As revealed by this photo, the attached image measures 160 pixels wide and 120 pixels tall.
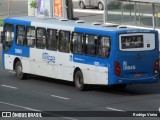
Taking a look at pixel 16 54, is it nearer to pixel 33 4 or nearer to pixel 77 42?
pixel 77 42

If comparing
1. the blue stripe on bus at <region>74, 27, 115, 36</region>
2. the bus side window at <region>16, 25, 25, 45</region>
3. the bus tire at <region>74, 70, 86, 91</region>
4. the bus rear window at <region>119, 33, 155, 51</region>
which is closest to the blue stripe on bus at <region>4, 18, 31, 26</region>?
the bus side window at <region>16, 25, 25, 45</region>

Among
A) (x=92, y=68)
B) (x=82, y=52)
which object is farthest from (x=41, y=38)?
(x=92, y=68)

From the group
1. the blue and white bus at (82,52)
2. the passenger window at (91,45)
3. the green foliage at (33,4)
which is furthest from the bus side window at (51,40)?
the green foliage at (33,4)

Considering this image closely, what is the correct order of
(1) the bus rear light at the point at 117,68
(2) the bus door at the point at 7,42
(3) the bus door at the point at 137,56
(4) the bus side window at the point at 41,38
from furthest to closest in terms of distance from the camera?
(2) the bus door at the point at 7,42 < (4) the bus side window at the point at 41,38 < (3) the bus door at the point at 137,56 < (1) the bus rear light at the point at 117,68

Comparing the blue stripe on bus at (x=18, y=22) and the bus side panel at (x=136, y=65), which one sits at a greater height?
the blue stripe on bus at (x=18, y=22)

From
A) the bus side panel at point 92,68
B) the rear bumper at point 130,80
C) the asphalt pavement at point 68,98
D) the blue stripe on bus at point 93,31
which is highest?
the blue stripe on bus at point 93,31

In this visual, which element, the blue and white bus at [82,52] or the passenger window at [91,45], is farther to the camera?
the passenger window at [91,45]

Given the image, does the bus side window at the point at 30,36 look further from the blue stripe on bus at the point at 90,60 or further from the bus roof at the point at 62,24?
the blue stripe on bus at the point at 90,60

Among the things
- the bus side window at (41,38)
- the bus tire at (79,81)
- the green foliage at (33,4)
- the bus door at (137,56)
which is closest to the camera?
the bus door at (137,56)

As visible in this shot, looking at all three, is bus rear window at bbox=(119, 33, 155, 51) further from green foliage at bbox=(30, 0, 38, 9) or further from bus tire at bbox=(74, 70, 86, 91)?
green foliage at bbox=(30, 0, 38, 9)

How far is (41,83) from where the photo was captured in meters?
28.7

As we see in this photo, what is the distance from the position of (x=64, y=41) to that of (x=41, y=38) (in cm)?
160

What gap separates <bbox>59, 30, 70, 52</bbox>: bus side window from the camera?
27.4 meters

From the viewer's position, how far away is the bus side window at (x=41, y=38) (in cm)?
2869
